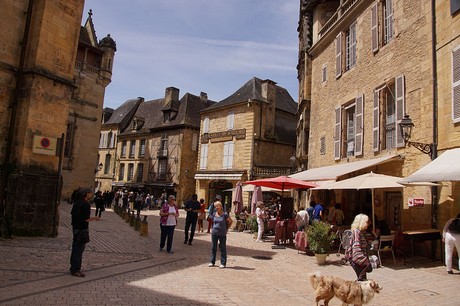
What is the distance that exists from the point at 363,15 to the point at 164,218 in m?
9.50

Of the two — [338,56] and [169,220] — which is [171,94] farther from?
[169,220]

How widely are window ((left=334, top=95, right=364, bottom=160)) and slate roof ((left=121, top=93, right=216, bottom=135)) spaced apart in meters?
20.4

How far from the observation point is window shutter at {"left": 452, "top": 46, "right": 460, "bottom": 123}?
7.87 meters

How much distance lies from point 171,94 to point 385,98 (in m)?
26.3

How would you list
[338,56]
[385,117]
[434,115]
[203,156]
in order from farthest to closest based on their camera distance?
[203,156] < [338,56] < [385,117] < [434,115]

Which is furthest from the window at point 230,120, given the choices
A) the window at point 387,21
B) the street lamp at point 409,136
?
the street lamp at point 409,136

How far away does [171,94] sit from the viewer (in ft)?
113

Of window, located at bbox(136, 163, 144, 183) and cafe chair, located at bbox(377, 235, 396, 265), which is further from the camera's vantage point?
window, located at bbox(136, 163, 144, 183)

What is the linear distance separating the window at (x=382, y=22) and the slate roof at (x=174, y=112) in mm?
22321

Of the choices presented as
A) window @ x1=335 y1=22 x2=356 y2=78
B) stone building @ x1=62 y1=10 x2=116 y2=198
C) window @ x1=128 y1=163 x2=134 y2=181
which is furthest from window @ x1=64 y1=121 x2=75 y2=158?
window @ x1=335 y1=22 x2=356 y2=78

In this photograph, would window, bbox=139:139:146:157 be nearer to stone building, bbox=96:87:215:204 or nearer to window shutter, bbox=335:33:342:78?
stone building, bbox=96:87:215:204

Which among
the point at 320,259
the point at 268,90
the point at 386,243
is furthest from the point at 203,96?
the point at 320,259

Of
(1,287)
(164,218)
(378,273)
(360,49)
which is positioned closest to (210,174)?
(360,49)

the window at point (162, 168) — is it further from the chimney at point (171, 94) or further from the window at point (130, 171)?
the chimney at point (171, 94)
